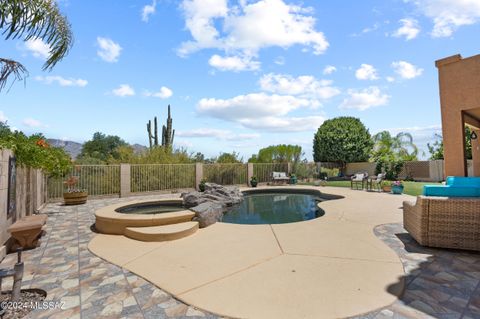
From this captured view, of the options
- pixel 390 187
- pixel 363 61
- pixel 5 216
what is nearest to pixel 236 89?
pixel 363 61

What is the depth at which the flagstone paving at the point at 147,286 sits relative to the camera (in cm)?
220

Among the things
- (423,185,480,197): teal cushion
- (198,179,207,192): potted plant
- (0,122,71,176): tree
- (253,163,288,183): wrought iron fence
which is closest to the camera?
(423,185,480,197): teal cushion

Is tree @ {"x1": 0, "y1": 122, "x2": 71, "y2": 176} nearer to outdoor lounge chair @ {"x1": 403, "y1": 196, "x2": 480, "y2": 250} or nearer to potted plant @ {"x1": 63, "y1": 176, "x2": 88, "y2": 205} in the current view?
potted plant @ {"x1": 63, "y1": 176, "x2": 88, "y2": 205}

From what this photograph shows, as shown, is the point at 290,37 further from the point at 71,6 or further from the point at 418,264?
the point at 418,264

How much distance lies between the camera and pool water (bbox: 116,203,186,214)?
7.67m

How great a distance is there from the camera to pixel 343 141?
19859 millimetres

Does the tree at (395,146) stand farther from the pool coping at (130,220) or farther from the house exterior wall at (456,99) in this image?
the pool coping at (130,220)

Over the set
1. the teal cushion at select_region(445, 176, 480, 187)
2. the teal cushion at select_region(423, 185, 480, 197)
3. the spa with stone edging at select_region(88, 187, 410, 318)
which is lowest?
the spa with stone edging at select_region(88, 187, 410, 318)

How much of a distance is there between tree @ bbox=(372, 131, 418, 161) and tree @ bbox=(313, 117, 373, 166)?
0.71 meters

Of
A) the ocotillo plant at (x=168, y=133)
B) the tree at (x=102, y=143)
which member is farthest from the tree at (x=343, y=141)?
the tree at (x=102, y=143)

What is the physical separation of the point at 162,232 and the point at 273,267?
2.31 m

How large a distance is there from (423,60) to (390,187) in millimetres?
6447

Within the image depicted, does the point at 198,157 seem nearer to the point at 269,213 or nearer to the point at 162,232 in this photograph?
the point at 269,213

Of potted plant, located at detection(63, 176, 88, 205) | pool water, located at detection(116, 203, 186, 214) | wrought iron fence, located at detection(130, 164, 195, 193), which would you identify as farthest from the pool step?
wrought iron fence, located at detection(130, 164, 195, 193)
